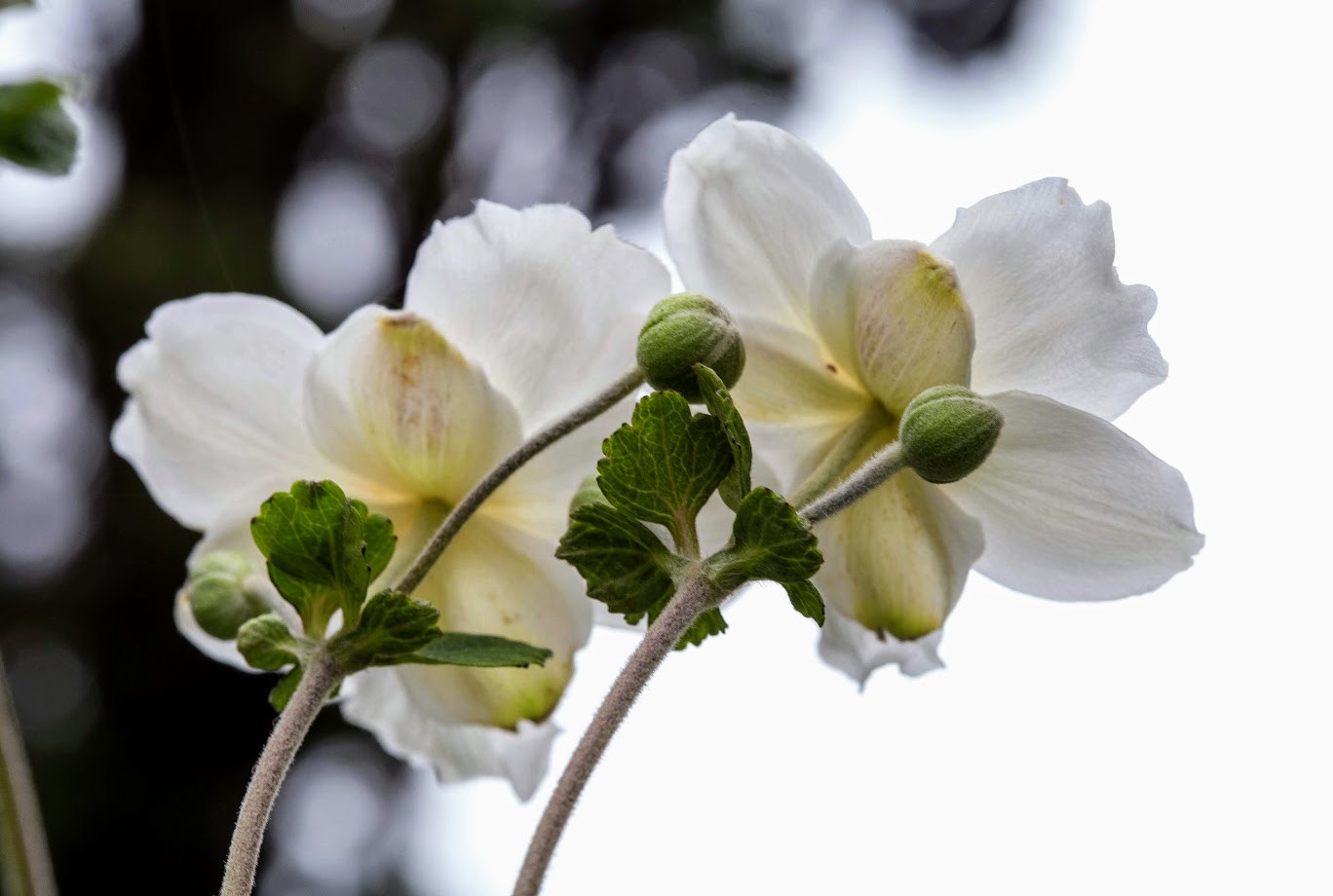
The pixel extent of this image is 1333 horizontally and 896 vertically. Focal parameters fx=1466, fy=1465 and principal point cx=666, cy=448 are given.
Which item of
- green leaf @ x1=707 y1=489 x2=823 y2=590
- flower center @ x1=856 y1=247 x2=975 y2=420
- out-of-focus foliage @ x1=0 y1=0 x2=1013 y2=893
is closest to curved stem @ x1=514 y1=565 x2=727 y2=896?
green leaf @ x1=707 y1=489 x2=823 y2=590

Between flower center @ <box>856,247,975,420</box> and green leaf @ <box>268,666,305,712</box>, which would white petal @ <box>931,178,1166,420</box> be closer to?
flower center @ <box>856,247,975,420</box>

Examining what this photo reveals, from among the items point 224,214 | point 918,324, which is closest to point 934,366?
point 918,324

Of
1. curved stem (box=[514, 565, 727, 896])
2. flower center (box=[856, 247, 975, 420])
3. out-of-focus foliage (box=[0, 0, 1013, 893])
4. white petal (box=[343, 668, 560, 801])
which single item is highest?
out-of-focus foliage (box=[0, 0, 1013, 893])

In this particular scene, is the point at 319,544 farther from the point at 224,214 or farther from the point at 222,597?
Answer: the point at 224,214

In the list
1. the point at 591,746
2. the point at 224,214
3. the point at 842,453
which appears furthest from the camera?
the point at 224,214

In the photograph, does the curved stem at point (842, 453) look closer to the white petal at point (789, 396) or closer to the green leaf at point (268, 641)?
the white petal at point (789, 396)
